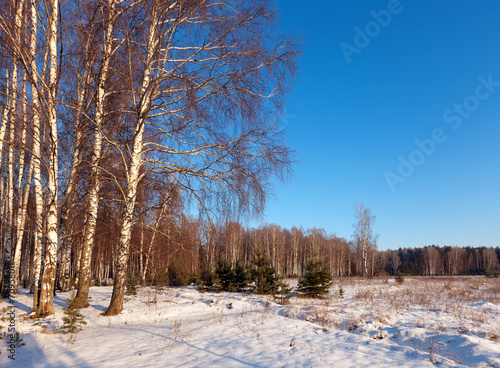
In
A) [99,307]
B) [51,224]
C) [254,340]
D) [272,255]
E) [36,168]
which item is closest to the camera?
[254,340]

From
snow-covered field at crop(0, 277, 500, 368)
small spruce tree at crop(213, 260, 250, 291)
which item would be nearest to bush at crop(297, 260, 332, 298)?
small spruce tree at crop(213, 260, 250, 291)

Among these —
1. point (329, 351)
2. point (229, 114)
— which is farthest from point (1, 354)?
point (229, 114)

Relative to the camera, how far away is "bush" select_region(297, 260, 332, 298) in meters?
12.5

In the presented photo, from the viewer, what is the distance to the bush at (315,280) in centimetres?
1255

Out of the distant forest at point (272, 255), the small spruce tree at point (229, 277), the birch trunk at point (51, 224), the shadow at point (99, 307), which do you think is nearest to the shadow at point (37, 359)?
the birch trunk at point (51, 224)

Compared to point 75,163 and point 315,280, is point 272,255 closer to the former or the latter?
point 315,280

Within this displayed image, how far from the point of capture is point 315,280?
12.6 m

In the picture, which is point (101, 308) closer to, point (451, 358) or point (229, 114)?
point (229, 114)

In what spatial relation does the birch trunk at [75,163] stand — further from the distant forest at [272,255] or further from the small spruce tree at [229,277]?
the small spruce tree at [229,277]

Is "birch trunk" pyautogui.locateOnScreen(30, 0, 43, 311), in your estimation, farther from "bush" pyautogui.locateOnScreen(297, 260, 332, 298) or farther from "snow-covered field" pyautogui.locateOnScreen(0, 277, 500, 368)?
Result: "bush" pyautogui.locateOnScreen(297, 260, 332, 298)

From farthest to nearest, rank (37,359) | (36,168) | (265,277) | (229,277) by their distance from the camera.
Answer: (229,277) < (265,277) < (36,168) < (37,359)

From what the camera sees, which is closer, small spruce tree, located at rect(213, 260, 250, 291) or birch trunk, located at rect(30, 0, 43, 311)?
birch trunk, located at rect(30, 0, 43, 311)

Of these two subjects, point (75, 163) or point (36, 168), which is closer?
point (36, 168)

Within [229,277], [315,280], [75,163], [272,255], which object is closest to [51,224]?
[75,163]
